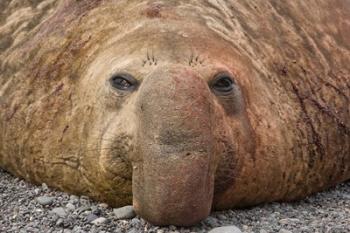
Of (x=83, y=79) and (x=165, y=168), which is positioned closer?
(x=165, y=168)

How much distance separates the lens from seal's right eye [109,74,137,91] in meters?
4.68

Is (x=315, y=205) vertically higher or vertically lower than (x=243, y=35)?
lower

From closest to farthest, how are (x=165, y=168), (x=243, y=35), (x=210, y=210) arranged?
1. (x=165, y=168)
2. (x=210, y=210)
3. (x=243, y=35)

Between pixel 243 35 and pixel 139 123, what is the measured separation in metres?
1.15

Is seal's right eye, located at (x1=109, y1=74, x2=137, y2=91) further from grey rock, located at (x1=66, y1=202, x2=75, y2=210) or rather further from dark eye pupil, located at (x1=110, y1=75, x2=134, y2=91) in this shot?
grey rock, located at (x1=66, y1=202, x2=75, y2=210)

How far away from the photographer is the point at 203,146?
4.38 metres

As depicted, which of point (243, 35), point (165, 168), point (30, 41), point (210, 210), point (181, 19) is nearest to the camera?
point (165, 168)

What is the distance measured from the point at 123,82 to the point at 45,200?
78cm

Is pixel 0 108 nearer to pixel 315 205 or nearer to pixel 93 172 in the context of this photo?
pixel 93 172

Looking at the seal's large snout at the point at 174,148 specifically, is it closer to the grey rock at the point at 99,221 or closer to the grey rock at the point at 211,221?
the grey rock at the point at 211,221

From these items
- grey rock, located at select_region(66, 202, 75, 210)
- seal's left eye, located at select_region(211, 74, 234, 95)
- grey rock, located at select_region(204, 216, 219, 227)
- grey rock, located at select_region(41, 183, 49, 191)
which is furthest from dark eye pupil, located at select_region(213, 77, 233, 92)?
grey rock, located at select_region(41, 183, 49, 191)

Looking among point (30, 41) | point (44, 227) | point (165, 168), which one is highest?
point (30, 41)

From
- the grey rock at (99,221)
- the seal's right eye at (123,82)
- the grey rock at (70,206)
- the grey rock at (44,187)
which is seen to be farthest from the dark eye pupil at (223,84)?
the grey rock at (44,187)

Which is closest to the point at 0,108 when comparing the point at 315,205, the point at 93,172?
the point at 93,172
